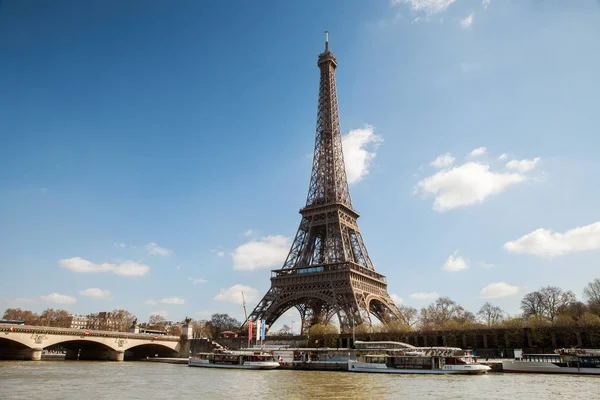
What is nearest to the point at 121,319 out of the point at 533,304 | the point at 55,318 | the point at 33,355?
the point at 55,318

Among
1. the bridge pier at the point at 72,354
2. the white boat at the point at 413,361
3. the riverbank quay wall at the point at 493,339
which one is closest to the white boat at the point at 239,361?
the white boat at the point at 413,361

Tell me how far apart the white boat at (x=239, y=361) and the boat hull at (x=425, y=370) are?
35.8ft

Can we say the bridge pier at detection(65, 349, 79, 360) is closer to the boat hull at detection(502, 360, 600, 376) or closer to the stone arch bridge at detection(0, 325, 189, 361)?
the stone arch bridge at detection(0, 325, 189, 361)

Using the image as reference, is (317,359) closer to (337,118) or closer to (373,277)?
(373,277)

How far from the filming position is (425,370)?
45.1 meters

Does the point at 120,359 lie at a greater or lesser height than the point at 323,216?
lesser

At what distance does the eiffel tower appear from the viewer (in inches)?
2800

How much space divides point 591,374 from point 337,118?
64355mm

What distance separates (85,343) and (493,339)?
61.5 metres

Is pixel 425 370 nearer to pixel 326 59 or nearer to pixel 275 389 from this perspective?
pixel 275 389

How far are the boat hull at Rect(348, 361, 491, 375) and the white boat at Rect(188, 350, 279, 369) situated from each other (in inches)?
429

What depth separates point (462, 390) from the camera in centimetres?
2942

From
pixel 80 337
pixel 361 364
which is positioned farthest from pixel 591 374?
pixel 80 337

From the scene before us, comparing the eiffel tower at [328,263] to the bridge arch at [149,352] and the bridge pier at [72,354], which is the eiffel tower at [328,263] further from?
the bridge pier at [72,354]
